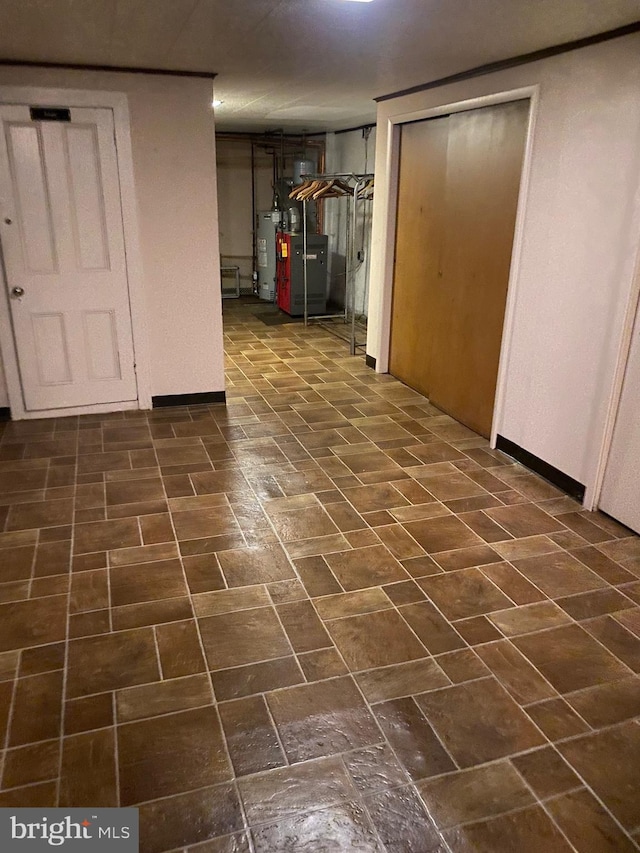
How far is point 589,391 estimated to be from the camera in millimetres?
3494

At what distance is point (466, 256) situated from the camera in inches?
181

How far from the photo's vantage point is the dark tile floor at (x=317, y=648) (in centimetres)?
188

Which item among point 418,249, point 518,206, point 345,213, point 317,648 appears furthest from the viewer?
point 345,213

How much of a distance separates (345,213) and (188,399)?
15.2ft

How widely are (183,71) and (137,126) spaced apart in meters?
0.48

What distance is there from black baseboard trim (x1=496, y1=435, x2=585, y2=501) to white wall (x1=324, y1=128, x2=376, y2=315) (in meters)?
4.36

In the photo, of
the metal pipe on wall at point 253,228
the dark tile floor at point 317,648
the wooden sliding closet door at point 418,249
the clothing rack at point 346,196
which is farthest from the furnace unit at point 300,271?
the dark tile floor at point 317,648

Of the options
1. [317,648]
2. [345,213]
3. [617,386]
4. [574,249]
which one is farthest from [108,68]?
[345,213]

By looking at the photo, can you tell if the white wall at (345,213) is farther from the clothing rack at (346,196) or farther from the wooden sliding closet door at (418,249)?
the wooden sliding closet door at (418,249)

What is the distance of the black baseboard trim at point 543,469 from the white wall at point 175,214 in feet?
7.57

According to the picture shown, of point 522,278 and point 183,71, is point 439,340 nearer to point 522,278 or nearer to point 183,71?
point 522,278

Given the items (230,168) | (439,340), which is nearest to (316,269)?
(230,168)

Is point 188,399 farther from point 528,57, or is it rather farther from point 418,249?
point 528,57

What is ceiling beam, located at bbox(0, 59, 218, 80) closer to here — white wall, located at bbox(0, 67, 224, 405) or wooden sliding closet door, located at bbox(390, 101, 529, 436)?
white wall, located at bbox(0, 67, 224, 405)
